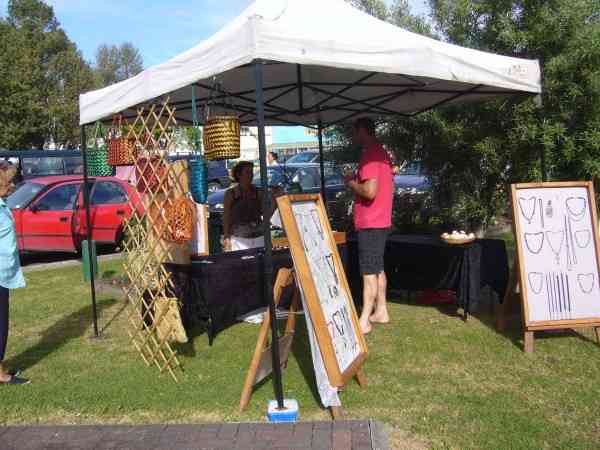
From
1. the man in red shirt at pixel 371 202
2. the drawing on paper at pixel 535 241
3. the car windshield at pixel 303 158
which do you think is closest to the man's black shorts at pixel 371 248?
the man in red shirt at pixel 371 202

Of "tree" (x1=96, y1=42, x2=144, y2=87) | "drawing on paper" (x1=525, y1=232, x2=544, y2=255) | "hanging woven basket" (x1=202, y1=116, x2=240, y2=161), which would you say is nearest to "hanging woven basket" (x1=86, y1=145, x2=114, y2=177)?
"hanging woven basket" (x1=202, y1=116, x2=240, y2=161)

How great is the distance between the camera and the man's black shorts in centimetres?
559

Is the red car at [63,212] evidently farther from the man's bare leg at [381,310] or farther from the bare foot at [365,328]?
the bare foot at [365,328]

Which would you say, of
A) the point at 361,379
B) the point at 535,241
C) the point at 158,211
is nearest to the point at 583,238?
the point at 535,241

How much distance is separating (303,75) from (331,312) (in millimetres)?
3218

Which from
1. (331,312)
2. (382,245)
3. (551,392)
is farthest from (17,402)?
(551,392)

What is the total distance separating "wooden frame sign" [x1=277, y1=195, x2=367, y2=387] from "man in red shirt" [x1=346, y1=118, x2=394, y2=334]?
38.1 inches

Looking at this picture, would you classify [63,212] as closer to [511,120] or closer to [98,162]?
[98,162]

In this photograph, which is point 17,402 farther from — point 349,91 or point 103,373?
point 349,91

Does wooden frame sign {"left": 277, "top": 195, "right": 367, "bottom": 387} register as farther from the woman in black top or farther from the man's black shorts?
the woman in black top

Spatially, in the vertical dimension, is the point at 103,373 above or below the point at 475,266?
below

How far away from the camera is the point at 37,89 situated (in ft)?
125

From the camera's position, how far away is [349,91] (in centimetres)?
705

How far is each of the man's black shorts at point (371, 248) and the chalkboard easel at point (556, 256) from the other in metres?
1.12
